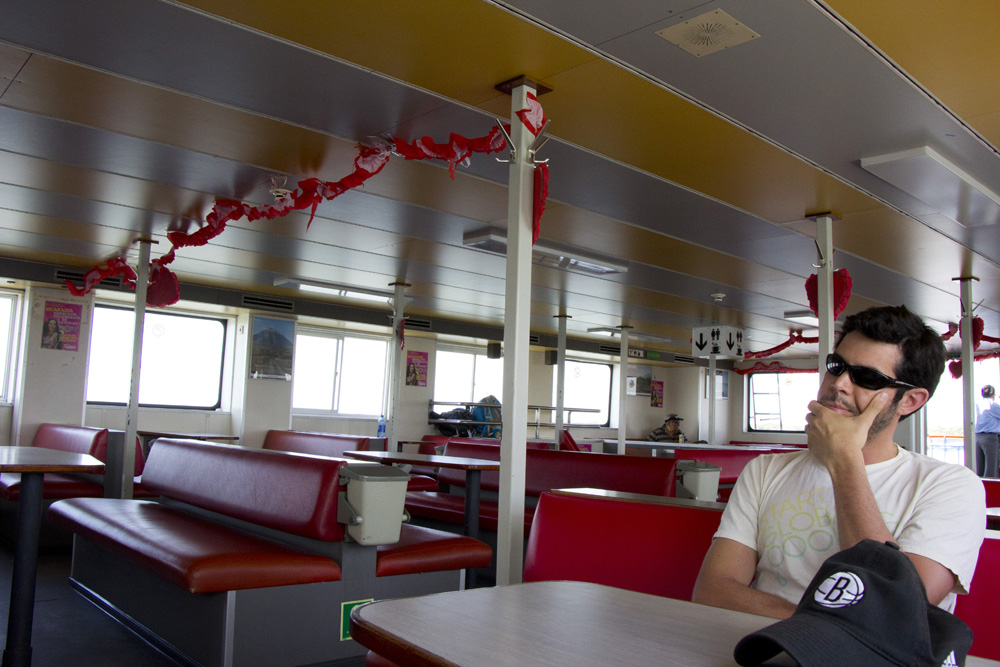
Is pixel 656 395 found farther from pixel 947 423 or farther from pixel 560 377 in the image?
pixel 560 377

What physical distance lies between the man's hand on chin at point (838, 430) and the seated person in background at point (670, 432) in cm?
1466

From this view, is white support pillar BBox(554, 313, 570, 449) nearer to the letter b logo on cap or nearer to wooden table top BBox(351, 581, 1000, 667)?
wooden table top BBox(351, 581, 1000, 667)

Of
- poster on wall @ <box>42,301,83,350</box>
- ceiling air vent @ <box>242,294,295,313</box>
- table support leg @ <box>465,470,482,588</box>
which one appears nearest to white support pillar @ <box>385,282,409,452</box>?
ceiling air vent @ <box>242,294,295,313</box>

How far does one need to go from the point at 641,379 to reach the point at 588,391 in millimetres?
1553

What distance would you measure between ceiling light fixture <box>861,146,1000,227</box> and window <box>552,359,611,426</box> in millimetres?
10658

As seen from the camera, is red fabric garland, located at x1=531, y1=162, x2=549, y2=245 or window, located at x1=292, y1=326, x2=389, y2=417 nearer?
red fabric garland, located at x1=531, y1=162, x2=549, y2=245

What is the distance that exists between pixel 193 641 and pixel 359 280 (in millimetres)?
5862

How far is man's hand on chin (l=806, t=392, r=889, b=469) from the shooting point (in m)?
1.54

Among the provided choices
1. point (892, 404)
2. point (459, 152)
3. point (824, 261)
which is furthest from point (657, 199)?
point (892, 404)

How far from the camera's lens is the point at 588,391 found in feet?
52.2

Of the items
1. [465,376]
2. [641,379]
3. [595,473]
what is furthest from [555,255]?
[641,379]

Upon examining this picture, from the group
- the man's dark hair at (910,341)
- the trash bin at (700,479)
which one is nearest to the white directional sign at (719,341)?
the trash bin at (700,479)

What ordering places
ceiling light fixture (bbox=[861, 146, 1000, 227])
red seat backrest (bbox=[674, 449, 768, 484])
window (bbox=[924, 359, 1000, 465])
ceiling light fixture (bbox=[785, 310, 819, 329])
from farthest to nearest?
1. window (bbox=[924, 359, 1000, 465])
2. ceiling light fixture (bbox=[785, 310, 819, 329])
3. red seat backrest (bbox=[674, 449, 768, 484])
4. ceiling light fixture (bbox=[861, 146, 1000, 227])

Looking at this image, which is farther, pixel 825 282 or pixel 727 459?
pixel 727 459
